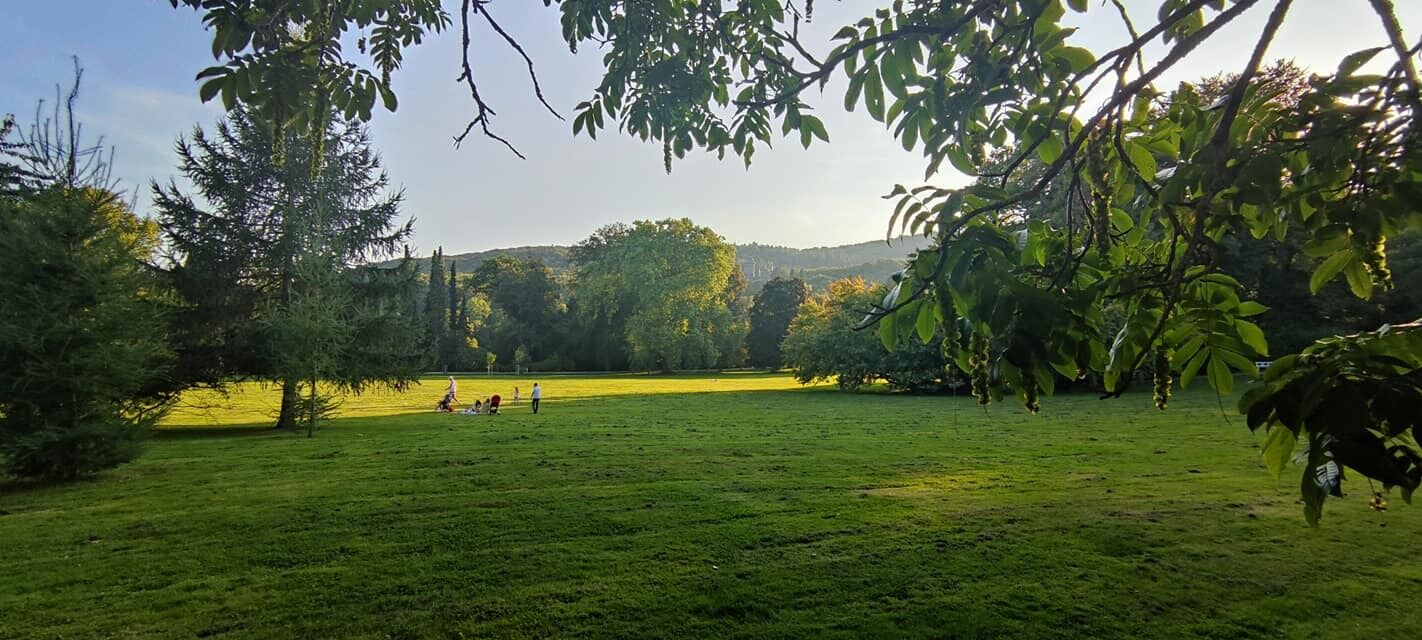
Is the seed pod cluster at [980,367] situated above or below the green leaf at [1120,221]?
below

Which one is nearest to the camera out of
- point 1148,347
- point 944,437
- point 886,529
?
point 1148,347

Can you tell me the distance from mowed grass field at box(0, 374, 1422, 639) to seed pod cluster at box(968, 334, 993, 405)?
2.63 meters

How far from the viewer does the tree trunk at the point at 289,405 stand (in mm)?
15745

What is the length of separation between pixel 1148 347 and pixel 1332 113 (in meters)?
0.87

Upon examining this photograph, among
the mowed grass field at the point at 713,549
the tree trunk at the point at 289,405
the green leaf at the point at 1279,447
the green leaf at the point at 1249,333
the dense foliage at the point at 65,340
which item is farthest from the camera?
the tree trunk at the point at 289,405

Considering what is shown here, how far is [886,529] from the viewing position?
223 inches

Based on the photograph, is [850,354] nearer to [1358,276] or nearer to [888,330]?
[1358,276]

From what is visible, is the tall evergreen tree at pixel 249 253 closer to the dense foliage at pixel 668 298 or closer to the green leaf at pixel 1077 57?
the green leaf at pixel 1077 57

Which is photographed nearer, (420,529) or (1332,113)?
(1332,113)

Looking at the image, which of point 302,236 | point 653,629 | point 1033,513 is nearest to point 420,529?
point 653,629

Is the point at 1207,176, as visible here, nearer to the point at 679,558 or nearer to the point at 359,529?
the point at 679,558

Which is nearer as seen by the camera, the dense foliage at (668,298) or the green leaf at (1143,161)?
the green leaf at (1143,161)

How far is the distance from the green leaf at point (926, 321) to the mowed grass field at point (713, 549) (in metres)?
2.70

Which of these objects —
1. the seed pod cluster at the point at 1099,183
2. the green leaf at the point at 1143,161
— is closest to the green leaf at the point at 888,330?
the seed pod cluster at the point at 1099,183
